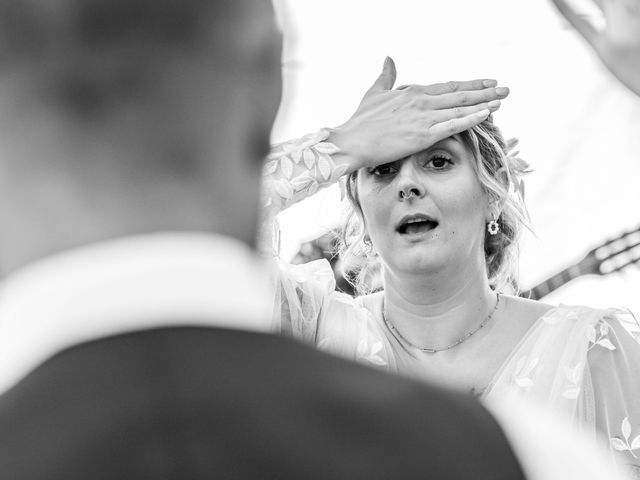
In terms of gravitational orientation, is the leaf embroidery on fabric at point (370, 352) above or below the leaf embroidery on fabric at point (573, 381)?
above

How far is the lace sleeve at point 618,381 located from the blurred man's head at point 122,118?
263 centimetres

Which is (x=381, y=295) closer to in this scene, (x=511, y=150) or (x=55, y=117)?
(x=511, y=150)

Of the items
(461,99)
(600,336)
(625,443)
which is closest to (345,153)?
(461,99)

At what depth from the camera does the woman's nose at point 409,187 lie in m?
3.56

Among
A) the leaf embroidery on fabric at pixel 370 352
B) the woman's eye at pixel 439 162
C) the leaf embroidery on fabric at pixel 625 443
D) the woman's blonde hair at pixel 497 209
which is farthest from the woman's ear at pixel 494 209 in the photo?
the leaf embroidery on fabric at pixel 625 443

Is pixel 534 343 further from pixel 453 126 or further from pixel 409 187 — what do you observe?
pixel 453 126

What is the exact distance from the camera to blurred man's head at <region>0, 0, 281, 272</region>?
799mm

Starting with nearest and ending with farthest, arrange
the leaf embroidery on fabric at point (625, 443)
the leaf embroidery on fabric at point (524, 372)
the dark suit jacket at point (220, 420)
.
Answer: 1. the dark suit jacket at point (220, 420)
2. the leaf embroidery on fabric at point (625, 443)
3. the leaf embroidery on fabric at point (524, 372)

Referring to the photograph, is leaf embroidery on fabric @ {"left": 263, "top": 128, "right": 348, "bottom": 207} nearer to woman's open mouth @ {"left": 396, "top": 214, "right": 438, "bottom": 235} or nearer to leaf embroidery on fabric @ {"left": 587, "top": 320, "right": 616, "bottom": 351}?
woman's open mouth @ {"left": 396, "top": 214, "right": 438, "bottom": 235}

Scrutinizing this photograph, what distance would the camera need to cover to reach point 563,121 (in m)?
4.55

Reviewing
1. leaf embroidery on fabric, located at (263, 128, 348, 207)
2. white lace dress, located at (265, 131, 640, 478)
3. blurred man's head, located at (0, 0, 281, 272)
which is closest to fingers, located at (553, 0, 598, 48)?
blurred man's head, located at (0, 0, 281, 272)

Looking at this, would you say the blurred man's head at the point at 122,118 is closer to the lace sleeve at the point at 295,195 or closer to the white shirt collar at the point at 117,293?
the white shirt collar at the point at 117,293

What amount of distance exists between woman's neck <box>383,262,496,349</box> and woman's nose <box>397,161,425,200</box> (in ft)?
0.85

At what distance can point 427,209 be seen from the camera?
354 cm
